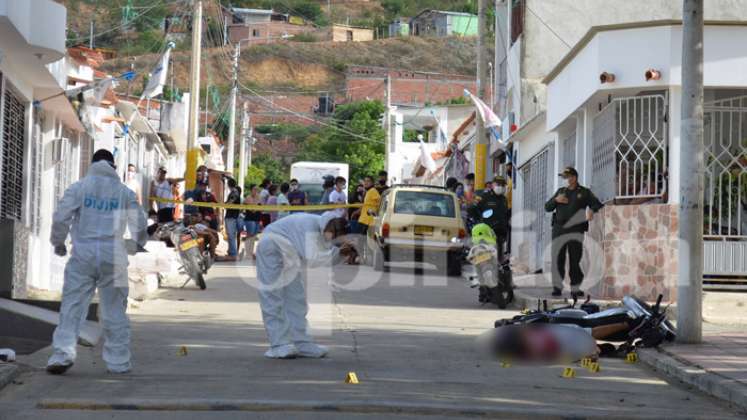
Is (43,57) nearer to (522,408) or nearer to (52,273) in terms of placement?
(52,273)

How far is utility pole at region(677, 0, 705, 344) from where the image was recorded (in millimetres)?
12906

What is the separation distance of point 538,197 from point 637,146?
9.02 m

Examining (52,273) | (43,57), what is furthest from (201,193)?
(43,57)

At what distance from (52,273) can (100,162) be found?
9761 millimetres

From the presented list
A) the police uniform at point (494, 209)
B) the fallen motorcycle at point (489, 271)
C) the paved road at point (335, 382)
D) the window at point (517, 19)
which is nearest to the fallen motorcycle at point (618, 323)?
the paved road at point (335, 382)

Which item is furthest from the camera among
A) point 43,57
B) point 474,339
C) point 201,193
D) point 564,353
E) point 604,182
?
point 201,193

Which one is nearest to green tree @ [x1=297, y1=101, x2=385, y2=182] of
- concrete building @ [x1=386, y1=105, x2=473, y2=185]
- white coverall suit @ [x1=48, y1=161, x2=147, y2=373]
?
concrete building @ [x1=386, y1=105, x2=473, y2=185]

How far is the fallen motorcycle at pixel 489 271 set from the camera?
17.7m

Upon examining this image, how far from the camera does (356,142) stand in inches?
3366

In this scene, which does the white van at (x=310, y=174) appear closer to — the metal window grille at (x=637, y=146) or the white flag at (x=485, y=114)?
the white flag at (x=485, y=114)

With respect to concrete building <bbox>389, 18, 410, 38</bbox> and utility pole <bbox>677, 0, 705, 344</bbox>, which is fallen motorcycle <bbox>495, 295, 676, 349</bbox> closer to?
utility pole <bbox>677, 0, 705, 344</bbox>

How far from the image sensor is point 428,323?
50.4ft

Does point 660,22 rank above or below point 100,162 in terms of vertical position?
above

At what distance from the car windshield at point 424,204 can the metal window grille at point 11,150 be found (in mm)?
8693
